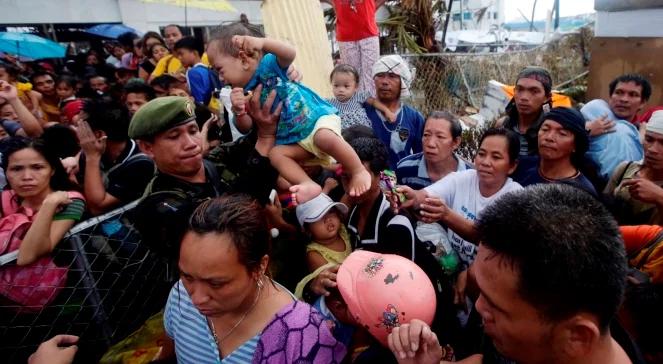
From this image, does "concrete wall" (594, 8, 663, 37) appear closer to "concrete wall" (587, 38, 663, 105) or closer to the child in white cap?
"concrete wall" (587, 38, 663, 105)

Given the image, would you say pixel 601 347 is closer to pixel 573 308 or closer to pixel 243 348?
pixel 573 308

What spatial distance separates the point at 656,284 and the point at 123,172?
9.79ft

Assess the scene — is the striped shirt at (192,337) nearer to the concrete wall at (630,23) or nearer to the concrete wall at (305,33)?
the concrete wall at (305,33)

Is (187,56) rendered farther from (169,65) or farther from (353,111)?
(353,111)

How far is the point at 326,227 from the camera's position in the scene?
234cm

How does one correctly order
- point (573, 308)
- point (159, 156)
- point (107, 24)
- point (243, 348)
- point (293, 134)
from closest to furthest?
point (573, 308)
point (243, 348)
point (159, 156)
point (293, 134)
point (107, 24)

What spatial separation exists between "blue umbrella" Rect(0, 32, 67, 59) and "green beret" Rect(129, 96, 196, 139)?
8.92 metres

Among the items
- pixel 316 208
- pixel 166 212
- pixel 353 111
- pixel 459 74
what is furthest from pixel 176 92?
pixel 459 74

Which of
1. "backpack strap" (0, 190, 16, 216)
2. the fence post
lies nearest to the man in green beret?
the fence post

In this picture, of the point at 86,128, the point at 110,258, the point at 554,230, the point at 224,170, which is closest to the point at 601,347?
the point at 554,230

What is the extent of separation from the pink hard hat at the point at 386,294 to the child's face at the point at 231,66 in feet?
4.56

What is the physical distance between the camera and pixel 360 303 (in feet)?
5.34

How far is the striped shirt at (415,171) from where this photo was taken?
3.26m

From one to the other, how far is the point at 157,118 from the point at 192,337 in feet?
Result: 3.45
